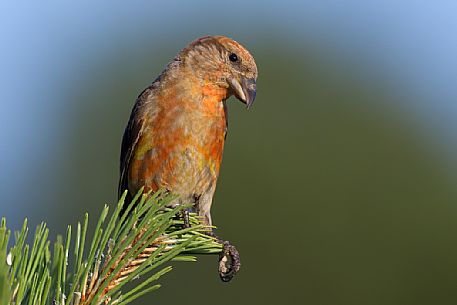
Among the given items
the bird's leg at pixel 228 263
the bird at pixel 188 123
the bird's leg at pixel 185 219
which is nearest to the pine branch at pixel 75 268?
the bird's leg at pixel 185 219

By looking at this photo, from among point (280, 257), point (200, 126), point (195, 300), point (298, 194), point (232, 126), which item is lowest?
point (195, 300)

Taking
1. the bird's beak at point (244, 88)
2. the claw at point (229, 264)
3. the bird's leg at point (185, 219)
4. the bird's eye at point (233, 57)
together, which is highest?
the bird's eye at point (233, 57)

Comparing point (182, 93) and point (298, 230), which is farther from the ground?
point (182, 93)

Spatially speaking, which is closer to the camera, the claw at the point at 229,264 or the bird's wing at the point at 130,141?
the claw at the point at 229,264

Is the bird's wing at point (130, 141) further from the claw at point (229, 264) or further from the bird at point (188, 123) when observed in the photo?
the claw at point (229, 264)

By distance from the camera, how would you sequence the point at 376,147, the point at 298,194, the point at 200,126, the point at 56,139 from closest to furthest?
the point at 200,126 < the point at 298,194 < the point at 376,147 < the point at 56,139

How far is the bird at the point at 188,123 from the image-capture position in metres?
3.96

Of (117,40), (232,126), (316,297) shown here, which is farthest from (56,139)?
(316,297)

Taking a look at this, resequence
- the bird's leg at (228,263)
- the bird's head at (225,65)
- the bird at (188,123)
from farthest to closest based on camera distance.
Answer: the bird's head at (225,65)
the bird at (188,123)
the bird's leg at (228,263)

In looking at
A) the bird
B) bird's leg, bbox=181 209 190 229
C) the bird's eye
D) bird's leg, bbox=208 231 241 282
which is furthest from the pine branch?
the bird's eye

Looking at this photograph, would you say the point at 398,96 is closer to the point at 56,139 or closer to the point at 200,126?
the point at 56,139

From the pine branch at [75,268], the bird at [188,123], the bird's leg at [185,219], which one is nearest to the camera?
the pine branch at [75,268]

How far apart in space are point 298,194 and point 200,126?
180 inches

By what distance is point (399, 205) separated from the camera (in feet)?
27.8
